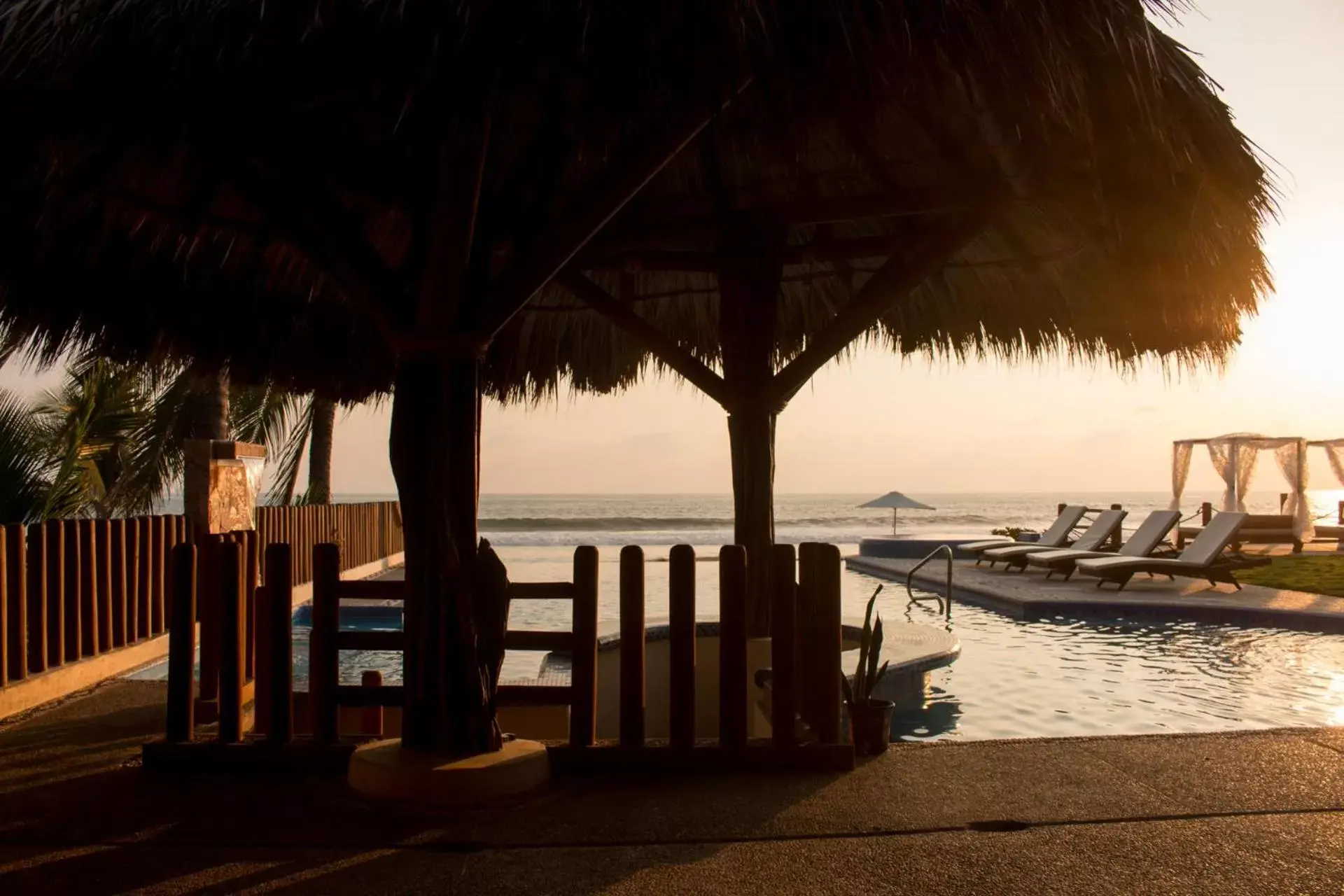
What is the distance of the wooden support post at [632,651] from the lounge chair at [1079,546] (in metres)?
11.6

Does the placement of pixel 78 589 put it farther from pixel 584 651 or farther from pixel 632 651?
pixel 632 651

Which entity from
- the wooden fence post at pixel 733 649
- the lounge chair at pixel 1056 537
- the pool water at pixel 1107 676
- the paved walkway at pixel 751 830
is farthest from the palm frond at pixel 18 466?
the lounge chair at pixel 1056 537

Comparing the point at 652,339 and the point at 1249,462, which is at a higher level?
the point at 652,339

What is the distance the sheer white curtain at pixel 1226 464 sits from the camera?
78.7 ft

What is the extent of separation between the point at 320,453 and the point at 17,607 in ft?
41.7

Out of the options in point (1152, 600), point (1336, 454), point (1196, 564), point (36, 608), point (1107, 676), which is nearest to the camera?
point (36, 608)

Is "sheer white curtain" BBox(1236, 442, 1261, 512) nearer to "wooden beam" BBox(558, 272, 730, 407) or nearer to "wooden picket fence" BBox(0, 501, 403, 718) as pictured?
"wooden beam" BBox(558, 272, 730, 407)

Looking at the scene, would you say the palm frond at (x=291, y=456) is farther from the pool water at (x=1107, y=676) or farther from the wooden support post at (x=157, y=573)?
the wooden support post at (x=157, y=573)

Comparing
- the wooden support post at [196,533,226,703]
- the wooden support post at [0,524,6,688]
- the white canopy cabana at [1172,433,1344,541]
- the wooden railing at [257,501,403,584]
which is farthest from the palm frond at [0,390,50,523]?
the white canopy cabana at [1172,433,1344,541]

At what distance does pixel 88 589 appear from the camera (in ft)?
18.9

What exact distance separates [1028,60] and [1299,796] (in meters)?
2.57

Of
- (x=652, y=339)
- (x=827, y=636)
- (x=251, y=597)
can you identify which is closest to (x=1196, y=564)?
(x=652, y=339)

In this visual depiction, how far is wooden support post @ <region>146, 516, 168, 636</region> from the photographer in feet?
21.9

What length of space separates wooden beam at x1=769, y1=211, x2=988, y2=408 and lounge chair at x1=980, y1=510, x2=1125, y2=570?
976cm
